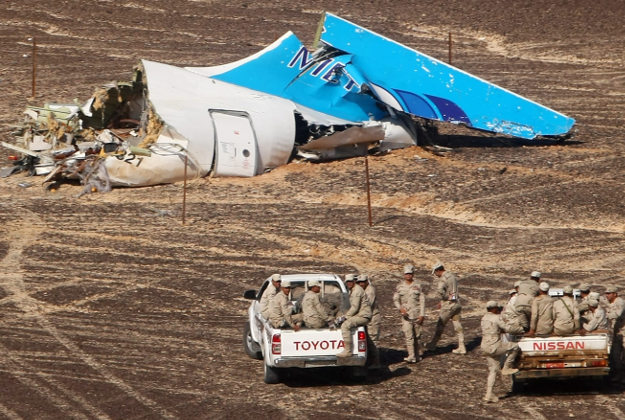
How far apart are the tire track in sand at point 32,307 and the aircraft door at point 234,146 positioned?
16.6 ft

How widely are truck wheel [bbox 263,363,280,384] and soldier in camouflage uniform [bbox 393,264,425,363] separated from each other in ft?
7.49

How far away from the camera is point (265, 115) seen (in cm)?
2983

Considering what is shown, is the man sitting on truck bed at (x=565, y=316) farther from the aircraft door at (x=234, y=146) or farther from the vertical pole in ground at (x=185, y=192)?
the aircraft door at (x=234, y=146)

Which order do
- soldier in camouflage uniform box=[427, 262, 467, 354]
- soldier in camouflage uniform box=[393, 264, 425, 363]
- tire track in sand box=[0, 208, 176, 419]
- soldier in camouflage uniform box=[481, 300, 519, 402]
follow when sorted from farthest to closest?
soldier in camouflage uniform box=[427, 262, 467, 354], soldier in camouflage uniform box=[393, 264, 425, 363], tire track in sand box=[0, 208, 176, 419], soldier in camouflage uniform box=[481, 300, 519, 402]

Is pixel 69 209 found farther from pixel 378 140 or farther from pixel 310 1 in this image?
pixel 310 1

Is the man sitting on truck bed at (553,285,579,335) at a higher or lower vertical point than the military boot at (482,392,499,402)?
higher

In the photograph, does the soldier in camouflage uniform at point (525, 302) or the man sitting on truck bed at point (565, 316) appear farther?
the soldier in camouflage uniform at point (525, 302)

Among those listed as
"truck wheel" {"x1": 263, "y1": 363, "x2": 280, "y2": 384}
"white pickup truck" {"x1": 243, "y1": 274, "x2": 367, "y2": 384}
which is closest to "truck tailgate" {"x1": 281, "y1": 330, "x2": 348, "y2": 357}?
"white pickup truck" {"x1": 243, "y1": 274, "x2": 367, "y2": 384}

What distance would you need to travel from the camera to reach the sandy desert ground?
16453 millimetres

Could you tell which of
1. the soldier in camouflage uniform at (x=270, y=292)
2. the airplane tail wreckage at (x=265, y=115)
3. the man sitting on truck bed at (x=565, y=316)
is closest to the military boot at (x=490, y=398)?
the man sitting on truck bed at (x=565, y=316)

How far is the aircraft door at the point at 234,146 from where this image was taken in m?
29.2

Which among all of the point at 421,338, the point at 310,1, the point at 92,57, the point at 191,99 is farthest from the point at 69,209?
the point at 310,1

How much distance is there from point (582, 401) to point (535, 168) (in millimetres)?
14301

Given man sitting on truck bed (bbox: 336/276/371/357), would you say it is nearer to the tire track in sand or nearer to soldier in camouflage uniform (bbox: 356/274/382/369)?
soldier in camouflage uniform (bbox: 356/274/382/369)
